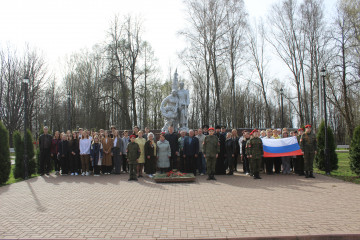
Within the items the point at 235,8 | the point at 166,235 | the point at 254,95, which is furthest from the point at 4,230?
the point at 254,95

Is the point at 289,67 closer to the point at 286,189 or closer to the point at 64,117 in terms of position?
the point at 286,189

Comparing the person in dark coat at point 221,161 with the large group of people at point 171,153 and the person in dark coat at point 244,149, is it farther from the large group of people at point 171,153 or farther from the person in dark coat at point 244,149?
the person in dark coat at point 244,149

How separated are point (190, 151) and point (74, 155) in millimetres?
5134

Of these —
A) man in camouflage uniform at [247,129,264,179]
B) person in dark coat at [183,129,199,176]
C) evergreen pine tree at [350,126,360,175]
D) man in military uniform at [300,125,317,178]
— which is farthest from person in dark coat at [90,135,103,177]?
evergreen pine tree at [350,126,360,175]

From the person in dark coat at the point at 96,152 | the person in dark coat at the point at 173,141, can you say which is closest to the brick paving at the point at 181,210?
the person in dark coat at the point at 173,141

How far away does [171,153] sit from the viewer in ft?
39.2

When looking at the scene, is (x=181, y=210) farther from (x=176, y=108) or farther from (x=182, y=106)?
(x=182, y=106)

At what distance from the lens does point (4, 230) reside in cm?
481

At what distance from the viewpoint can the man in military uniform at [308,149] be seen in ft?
34.7

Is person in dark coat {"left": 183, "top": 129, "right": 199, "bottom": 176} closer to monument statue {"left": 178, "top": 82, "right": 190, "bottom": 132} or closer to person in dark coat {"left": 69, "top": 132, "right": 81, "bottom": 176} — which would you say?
monument statue {"left": 178, "top": 82, "right": 190, "bottom": 132}

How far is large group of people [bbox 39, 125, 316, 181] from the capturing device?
421 inches

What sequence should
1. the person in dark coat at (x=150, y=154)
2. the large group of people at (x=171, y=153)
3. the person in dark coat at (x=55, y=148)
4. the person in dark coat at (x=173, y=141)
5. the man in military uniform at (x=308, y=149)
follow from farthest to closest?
the person in dark coat at (x=55, y=148)
the person in dark coat at (x=173, y=141)
the person in dark coat at (x=150, y=154)
the large group of people at (x=171, y=153)
the man in military uniform at (x=308, y=149)

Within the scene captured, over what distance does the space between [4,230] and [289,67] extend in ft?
91.6

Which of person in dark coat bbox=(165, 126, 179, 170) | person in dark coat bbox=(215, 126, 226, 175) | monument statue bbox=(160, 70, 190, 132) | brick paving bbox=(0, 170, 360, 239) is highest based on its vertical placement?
monument statue bbox=(160, 70, 190, 132)
